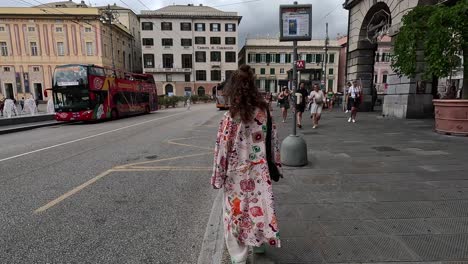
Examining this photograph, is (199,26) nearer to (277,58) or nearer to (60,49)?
(277,58)

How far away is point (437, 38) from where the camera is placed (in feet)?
23.7

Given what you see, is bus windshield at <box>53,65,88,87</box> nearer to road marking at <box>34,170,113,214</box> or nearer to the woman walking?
road marking at <box>34,170,113,214</box>

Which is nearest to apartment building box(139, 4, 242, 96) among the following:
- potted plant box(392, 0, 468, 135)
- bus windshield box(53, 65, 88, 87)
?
bus windshield box(53, 65, 88, 87)

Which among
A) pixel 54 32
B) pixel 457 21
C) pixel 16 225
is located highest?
pixel 54 32

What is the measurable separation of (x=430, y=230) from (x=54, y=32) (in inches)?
2406

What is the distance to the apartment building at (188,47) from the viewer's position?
6116 centimetres

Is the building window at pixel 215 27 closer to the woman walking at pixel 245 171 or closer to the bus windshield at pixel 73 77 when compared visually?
the bus windshield at pixel 73 77

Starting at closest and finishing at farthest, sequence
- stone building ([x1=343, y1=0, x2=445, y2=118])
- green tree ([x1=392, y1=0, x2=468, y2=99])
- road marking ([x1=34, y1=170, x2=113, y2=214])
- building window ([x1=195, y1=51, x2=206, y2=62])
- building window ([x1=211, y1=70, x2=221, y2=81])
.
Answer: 1. road marking ([x1=34, y1=170, x2=113, y2=214])
2. green tree ([x1=392, y1=0, x2=468, y2=99])
3. stone building ([x1=343, y1=0, x2=445, y2=118])
4. building window ([x1=195, y1=51, x2=206, y2=62])
5. building window ([x1=211, y1=70, x2=221, y2=81])

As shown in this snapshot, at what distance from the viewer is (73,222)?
361 centimetres

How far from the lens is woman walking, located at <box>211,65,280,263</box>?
232 centimetres

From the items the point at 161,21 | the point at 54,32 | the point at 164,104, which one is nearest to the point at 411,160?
the point at 164,104

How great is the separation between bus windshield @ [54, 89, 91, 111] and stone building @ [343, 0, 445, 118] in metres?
16.2

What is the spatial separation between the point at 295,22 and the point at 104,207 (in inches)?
185

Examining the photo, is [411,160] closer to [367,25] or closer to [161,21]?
[367,25]
